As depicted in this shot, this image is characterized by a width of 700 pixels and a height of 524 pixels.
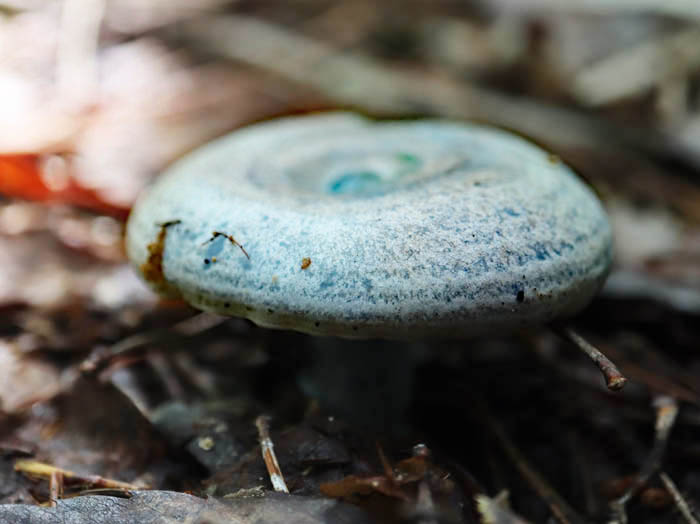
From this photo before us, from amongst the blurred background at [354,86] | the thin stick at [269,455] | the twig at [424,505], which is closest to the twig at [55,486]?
the thin stick at [269,455]

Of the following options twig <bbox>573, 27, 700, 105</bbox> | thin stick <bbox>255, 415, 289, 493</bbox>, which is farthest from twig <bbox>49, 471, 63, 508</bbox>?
twig <bbox>573, 27, 700, 105</bbox>

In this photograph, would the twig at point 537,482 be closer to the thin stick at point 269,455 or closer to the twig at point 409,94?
the thin stick at point 269,455

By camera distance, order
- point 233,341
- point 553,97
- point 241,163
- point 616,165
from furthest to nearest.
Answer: point 553,97 → point 616,165 → point 233,341 → point 241,163

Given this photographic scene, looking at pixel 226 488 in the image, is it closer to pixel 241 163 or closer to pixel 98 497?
pixel 98 497

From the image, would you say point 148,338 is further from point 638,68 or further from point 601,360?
point 638,68

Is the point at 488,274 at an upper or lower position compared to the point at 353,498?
upper

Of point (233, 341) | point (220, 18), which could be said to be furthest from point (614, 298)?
point (220, 18)
